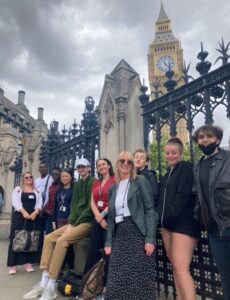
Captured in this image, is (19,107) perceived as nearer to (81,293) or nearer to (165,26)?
(81,293)

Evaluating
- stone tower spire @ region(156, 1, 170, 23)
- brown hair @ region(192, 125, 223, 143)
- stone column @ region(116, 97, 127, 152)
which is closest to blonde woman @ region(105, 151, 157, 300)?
brown hair @ region(192, 125, 223, 143)

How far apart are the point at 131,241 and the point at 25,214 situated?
2842mm

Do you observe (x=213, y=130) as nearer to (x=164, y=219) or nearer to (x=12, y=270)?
(x=164, y=219)

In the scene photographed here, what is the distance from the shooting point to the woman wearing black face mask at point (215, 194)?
7.19ft

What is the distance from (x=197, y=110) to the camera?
3.69 meters

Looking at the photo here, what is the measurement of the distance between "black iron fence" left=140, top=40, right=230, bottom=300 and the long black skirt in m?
0.76

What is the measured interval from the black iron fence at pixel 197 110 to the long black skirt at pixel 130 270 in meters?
0.76

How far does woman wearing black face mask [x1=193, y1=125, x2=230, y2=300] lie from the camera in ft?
7.19

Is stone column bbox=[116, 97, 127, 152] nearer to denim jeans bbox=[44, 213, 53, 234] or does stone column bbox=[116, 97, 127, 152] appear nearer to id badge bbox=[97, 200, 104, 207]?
id badge bbox=[97, 200, 104, 207]

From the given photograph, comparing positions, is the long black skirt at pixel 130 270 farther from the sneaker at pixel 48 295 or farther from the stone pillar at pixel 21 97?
the stone pillar at pixel 21 97

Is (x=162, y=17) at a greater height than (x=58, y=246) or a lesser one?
greater

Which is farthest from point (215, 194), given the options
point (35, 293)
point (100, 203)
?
point (35, 293)

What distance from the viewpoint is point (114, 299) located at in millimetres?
2449

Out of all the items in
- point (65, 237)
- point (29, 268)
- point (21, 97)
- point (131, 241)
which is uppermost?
point (21, 97)
